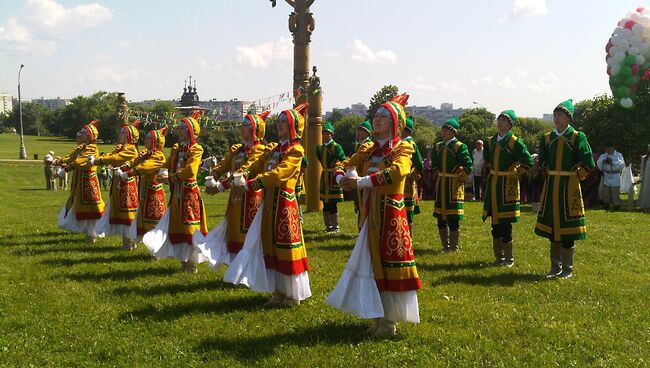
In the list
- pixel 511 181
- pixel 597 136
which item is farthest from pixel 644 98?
pixel 511 181

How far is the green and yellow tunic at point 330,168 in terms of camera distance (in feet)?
46.8

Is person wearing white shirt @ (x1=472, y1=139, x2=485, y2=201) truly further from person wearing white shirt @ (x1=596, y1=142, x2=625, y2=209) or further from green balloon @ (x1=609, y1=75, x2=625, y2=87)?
green balloon @ (x1=609, y1=75, x2=625, y2=87)

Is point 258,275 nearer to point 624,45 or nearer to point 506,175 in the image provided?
point 506,175

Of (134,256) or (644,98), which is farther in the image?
(644,98)

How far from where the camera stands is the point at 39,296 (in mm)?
8531

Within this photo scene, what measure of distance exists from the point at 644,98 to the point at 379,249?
61.7 ft

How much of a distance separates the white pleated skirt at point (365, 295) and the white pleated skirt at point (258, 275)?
1221 millimetres

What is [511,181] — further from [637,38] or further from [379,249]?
[637,38]

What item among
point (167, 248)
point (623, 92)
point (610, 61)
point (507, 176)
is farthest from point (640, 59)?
point (167, 248)

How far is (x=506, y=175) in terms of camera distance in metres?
10.3

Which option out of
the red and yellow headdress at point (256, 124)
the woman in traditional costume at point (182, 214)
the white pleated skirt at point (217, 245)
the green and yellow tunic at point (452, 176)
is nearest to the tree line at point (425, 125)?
the green and yellow tunic at point (452, 176)

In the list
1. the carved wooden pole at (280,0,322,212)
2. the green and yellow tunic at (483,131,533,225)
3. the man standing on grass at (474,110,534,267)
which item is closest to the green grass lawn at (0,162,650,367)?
the man standing on grass at (474,110,534,267)

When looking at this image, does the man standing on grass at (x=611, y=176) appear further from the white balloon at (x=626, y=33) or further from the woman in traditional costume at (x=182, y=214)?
the woman in traditional costume at (x=182, y=214)

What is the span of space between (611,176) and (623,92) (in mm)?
2885
